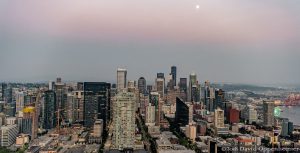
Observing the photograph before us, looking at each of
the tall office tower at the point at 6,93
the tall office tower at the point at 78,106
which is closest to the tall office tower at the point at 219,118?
the tall office tower at the point at 78,106

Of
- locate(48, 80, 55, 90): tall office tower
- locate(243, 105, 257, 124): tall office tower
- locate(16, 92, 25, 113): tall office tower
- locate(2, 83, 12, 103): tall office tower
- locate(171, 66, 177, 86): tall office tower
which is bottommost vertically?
locate(243, 105, 257, 124): tall office tower

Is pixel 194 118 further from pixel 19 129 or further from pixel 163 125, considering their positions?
pixel 19 129

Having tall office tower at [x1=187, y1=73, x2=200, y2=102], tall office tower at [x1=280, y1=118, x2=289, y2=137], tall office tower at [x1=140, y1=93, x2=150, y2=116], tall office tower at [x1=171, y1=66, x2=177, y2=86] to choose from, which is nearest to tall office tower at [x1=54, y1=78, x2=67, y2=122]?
tall office tower at [x1=140, y1=93, x2=150, y2=116]

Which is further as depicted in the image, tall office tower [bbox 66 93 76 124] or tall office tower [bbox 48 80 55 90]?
tall office tower [bbox 66 93 76 124]

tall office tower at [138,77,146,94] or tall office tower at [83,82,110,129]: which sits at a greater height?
tall office tower at [138,77,146,94]

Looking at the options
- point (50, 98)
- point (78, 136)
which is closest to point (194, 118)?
point (78, 136)

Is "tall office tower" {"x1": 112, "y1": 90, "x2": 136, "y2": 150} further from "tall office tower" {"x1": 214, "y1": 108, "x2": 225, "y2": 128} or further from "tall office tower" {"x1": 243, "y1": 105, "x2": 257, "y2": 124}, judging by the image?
"tall office tower" {"x1": 243, "y1": 105, "x2": 257, "y2": 124}

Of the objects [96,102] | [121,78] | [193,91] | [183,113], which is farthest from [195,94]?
[96,102]
